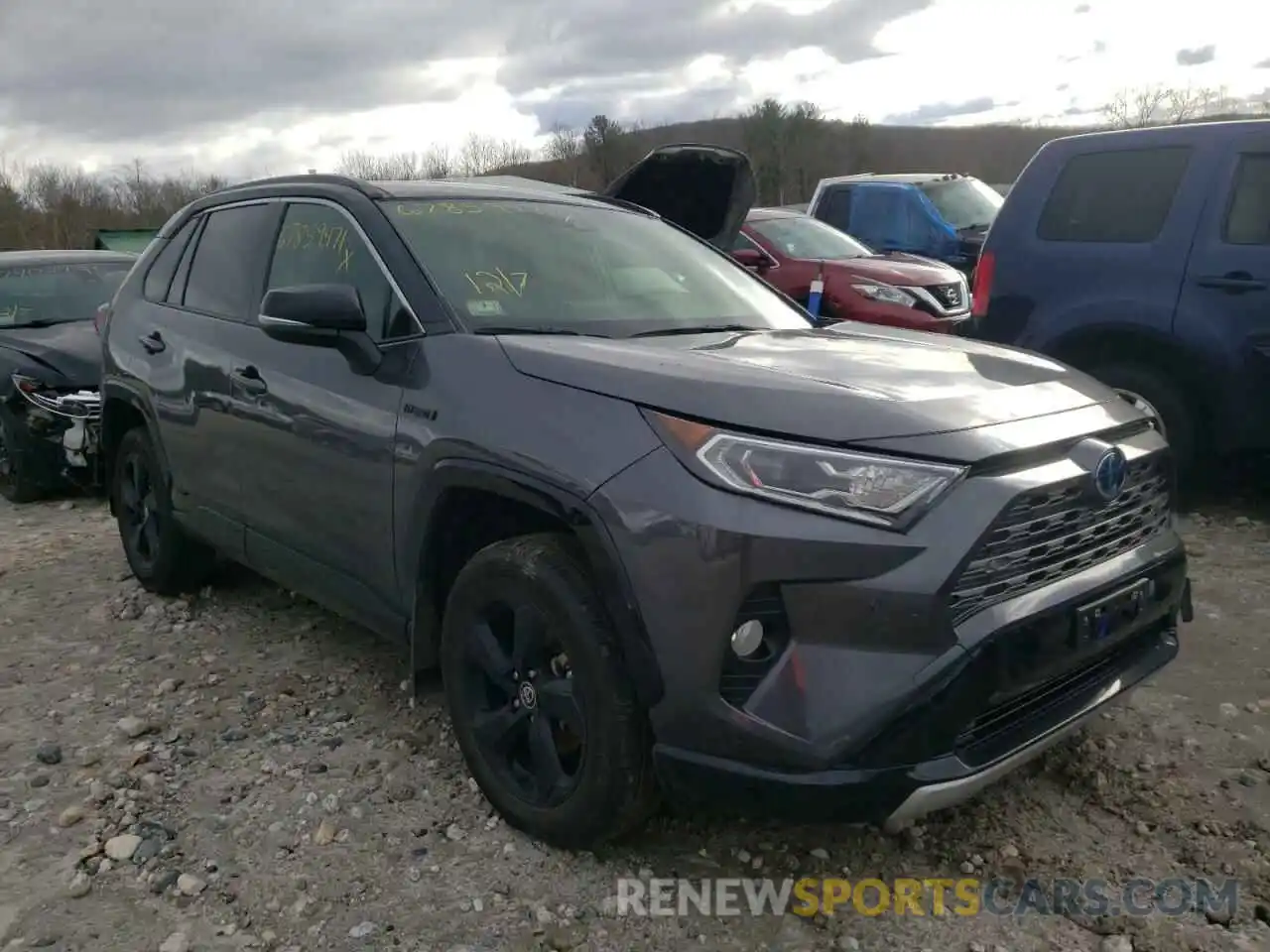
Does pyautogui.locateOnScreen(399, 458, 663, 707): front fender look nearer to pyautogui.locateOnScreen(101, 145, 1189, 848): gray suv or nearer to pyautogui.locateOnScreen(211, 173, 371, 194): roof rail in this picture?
pyautogui.locateOnScreen(101, 145, 1189, 848): gray suv

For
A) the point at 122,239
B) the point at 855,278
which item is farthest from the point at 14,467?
the point at 122,239

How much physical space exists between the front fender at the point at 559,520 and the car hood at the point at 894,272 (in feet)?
20.8

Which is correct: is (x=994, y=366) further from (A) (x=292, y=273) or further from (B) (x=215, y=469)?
(B) (x=215, y=469)

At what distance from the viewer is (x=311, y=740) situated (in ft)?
11.3

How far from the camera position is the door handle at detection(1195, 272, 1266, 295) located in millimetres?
4930

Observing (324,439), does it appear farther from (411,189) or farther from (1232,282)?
(1232,282)

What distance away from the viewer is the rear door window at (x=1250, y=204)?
5.02 metres

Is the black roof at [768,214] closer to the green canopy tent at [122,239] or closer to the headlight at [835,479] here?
the headlight at [835,479]

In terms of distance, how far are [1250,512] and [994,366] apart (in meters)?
3.32

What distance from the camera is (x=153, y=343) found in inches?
Result: 175

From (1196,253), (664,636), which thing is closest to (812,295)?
(1196,253)

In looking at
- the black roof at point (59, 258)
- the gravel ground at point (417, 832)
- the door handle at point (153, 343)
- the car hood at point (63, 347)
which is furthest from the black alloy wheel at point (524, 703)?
the black roof at point (59, 258)

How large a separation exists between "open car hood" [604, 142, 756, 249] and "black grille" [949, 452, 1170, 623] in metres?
3.04

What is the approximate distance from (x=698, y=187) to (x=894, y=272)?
370 centimetres
